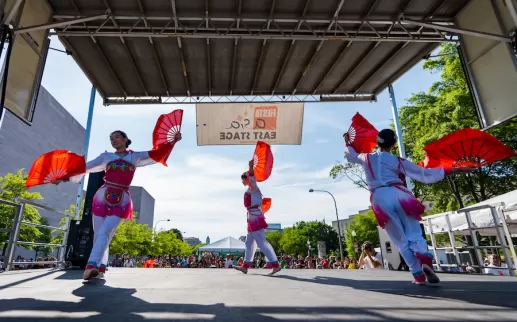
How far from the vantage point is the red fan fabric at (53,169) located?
13.3ft

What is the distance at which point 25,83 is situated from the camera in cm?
577

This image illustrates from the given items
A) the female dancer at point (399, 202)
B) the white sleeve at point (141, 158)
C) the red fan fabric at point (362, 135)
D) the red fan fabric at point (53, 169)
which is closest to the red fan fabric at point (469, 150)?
the female dancer at point (399, 202)

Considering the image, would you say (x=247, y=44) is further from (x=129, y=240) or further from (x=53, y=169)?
(x=129, y=240)

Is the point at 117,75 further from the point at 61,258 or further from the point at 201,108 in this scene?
the point at 61,258

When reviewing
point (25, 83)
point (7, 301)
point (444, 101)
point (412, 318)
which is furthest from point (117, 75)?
point (444, 101)

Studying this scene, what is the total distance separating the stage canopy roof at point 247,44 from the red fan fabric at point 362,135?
3.61 metres

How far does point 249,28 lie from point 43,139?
4022cm

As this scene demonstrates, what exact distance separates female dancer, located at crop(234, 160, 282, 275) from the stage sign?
341 cm

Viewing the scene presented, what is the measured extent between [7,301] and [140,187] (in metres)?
68.0

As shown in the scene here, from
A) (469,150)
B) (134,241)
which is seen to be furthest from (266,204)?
A: (134,241)

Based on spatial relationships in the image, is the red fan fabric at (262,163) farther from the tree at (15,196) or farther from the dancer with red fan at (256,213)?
the tree at (15,196)

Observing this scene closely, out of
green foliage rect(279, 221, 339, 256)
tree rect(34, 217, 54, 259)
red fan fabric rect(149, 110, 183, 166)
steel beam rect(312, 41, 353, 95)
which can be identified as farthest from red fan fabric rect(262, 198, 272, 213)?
green foliage rect(279, 221, 339, 256)

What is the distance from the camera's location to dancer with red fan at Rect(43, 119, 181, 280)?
369 cm

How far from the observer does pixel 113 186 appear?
388 cm
